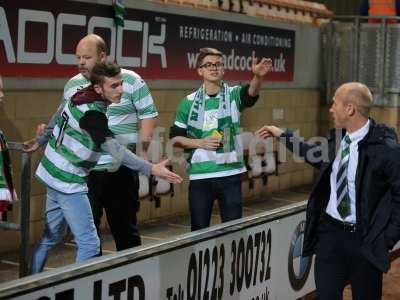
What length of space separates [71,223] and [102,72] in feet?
3.15

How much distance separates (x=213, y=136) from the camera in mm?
5984

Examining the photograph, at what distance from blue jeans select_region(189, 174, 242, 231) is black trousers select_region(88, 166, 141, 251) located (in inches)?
17.4

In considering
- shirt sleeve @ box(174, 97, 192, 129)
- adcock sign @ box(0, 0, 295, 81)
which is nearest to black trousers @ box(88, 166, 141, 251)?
shirt sleeve @ box(174, 97, 192, 129)

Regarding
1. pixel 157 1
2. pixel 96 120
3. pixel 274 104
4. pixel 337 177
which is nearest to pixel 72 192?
pixel 96 120

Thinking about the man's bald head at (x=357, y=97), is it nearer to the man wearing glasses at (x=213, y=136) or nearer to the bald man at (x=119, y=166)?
the man wearing glasses at (x=213, y=136)

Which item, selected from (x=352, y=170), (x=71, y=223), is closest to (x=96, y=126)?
(x=71, y=223)

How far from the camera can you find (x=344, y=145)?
4.75 metres

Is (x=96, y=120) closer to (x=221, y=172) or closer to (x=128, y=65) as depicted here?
(x=221, y=172)

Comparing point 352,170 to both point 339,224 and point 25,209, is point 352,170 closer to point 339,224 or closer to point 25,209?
point 339,224

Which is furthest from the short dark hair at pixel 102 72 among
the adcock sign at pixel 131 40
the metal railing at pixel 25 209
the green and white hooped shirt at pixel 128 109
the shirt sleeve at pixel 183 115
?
the adcock sign at pixel 131 40

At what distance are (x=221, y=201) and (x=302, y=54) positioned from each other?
802 centimetres

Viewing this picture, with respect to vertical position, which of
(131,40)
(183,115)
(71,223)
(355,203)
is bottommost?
(71,223)

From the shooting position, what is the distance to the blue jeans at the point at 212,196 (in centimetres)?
608

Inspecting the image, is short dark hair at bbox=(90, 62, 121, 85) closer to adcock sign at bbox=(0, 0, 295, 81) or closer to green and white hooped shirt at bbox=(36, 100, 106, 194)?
green and white hooped shirt at bbox=(36, 100, 106, 194)
